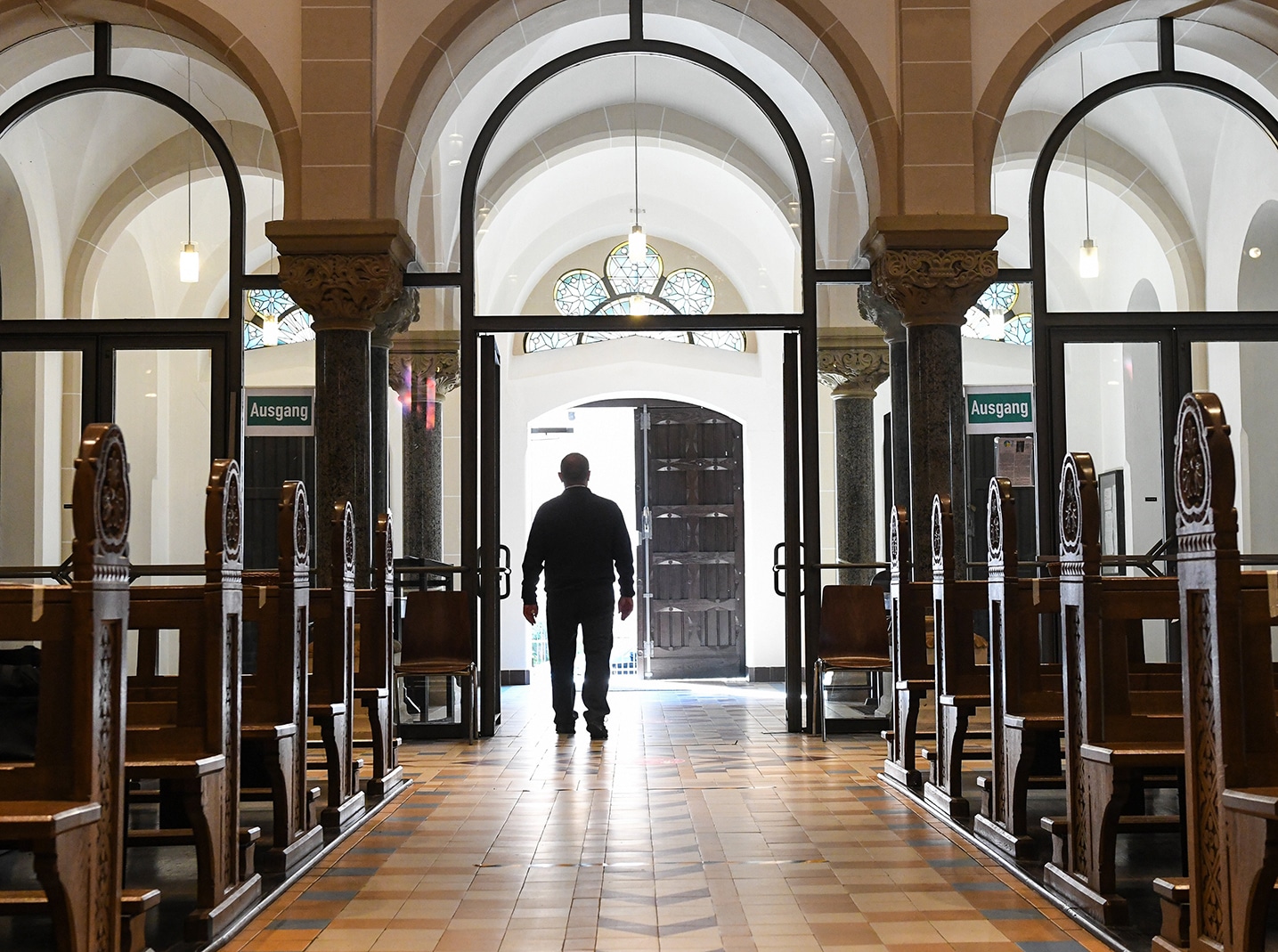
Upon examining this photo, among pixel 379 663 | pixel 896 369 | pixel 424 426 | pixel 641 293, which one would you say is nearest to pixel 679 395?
pixel 641 293

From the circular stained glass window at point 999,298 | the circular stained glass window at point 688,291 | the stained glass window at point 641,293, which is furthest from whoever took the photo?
the circular stained glass window at point 688,291

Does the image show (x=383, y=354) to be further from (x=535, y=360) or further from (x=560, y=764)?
(x=535, y=360)

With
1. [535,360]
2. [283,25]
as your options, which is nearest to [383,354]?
[283,25]

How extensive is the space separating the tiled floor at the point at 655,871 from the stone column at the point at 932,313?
154cm

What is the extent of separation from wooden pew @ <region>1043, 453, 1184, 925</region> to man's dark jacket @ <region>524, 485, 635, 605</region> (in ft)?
12.5

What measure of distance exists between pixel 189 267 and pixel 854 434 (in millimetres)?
4430

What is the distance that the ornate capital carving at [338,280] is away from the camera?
7.00 metres

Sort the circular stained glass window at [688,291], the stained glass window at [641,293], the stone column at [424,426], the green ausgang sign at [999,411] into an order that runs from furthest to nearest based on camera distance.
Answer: the circular stained glass window at [688,291]
the stained glass window at [641,293]
the stone column at [424,426]
the green ausgang sign at [999,411]

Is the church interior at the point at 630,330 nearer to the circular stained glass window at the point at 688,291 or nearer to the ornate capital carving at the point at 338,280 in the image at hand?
the ornate capital carving at the point at 338,280

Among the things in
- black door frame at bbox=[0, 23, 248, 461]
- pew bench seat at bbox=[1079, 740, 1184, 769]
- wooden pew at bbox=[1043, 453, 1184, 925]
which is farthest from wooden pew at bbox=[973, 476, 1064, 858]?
black door frame at bbox=[0, 23, 248, 461]

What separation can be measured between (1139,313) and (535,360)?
22.1ft

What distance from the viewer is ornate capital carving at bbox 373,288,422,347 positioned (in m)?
7.49

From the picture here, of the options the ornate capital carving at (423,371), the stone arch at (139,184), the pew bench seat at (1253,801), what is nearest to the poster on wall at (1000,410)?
the ornate capital carving at (423,371)

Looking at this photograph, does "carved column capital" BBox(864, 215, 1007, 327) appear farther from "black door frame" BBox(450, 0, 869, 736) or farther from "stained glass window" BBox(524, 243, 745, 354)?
"stained glass window" BBox(524, 243, 745, 354)
